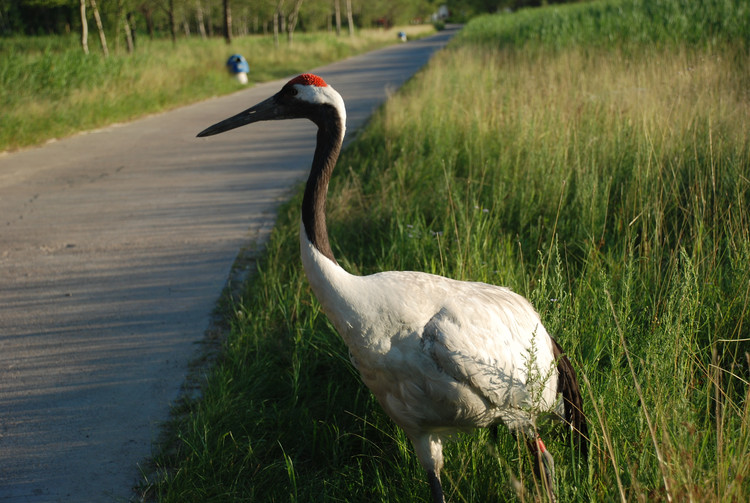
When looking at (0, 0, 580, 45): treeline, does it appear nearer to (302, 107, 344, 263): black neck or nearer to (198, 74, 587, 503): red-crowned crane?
(302, 107, 344, 263): black neck

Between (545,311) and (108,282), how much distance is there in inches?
141

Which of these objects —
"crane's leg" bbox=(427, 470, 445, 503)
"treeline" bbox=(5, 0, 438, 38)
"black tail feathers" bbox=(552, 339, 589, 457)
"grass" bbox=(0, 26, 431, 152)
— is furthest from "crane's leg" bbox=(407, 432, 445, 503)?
"treeline" bbox=(5, 0, 438, 38)

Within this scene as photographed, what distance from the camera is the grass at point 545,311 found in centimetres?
259

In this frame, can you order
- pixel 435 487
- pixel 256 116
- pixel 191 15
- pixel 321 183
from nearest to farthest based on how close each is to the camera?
pixel 435 487 → pixel 321 183 → pixel 256 116 → pixel 191 15

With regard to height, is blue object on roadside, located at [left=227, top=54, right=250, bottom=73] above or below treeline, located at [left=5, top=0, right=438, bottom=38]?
below

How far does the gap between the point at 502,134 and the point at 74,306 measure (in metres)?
4.44

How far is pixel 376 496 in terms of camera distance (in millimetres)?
2891

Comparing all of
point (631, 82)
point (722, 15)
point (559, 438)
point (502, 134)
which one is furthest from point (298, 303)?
point (722, 15)

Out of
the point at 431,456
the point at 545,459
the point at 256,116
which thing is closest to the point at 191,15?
the point at 256,116

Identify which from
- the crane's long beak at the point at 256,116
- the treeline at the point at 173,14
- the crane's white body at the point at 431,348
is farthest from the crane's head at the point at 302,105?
the treeline at the point at 173,14

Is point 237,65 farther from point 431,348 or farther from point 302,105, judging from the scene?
point 431,348

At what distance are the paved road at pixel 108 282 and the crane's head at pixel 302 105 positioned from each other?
169 centimetres

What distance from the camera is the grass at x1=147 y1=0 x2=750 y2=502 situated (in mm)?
2588

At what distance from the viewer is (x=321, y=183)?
9.19 ft
